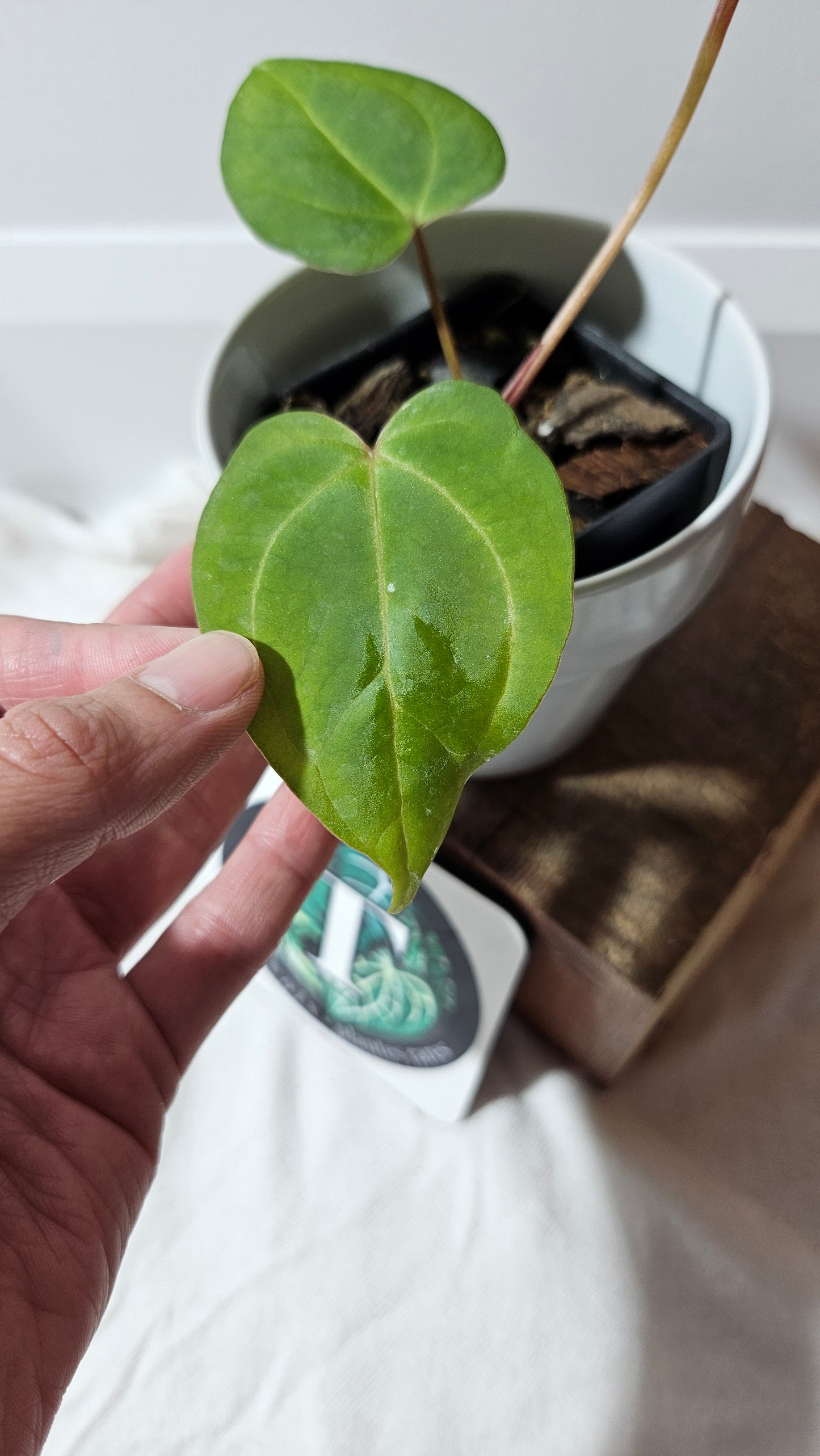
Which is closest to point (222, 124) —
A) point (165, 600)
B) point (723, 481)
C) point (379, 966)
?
point (165, 600)

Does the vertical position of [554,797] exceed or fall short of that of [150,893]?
it exceeds it

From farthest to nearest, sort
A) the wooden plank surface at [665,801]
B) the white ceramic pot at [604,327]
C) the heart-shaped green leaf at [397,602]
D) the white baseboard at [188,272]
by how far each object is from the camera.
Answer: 1. the white baseboard at [188,272]
2. the wooden plank surface at [665,801]
3. the white ceramic pot at [604,327]
4. the heart-shaped green leaf at [397,602]

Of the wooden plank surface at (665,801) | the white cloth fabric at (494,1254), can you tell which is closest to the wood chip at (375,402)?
the wooden plank surface at (665,801)

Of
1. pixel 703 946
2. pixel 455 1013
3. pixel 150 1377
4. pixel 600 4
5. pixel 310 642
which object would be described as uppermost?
pixel 600 4

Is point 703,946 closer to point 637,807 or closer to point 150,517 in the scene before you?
point 637,807

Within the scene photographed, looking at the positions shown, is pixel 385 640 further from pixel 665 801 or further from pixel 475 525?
pixel 665 801

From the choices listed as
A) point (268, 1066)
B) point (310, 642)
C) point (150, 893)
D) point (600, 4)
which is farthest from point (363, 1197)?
point (600, 4)

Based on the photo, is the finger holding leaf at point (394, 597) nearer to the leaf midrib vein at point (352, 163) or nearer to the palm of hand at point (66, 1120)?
the leaf midrib vein at point (352, 163)
